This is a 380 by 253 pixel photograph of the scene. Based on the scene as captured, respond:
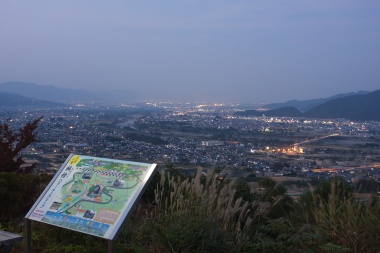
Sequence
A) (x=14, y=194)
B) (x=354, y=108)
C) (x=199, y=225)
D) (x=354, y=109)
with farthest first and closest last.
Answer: (x=354, y=108), (x=354, y=109), (x=14, y=194), (x=199, y=225)

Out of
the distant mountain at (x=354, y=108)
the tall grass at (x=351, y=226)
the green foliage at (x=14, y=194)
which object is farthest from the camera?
the distant mountain at (x=354, y=108)

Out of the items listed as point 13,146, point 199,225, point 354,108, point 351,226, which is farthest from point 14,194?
point 354,108

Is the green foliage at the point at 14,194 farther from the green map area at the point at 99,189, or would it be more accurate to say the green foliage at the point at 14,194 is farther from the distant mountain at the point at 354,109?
the distant mountain at the point at 354,109

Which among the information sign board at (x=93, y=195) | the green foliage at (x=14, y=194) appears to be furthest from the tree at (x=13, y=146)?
the information sign board at (x=93, y=195)

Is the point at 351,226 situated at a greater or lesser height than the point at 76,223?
lesser

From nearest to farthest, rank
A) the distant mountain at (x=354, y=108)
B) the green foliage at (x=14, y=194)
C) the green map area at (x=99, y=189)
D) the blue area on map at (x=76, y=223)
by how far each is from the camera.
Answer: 1. the blue area on map at (x=76, y=223)
2. the green map area at (x=99, y=189)
3. the green foliage at (x=14, y=194)
4. the distant mountain at (x=354, y=108)

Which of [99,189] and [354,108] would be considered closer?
[99,189]

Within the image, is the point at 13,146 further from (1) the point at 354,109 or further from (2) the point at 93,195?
(1) the point at 354,109
